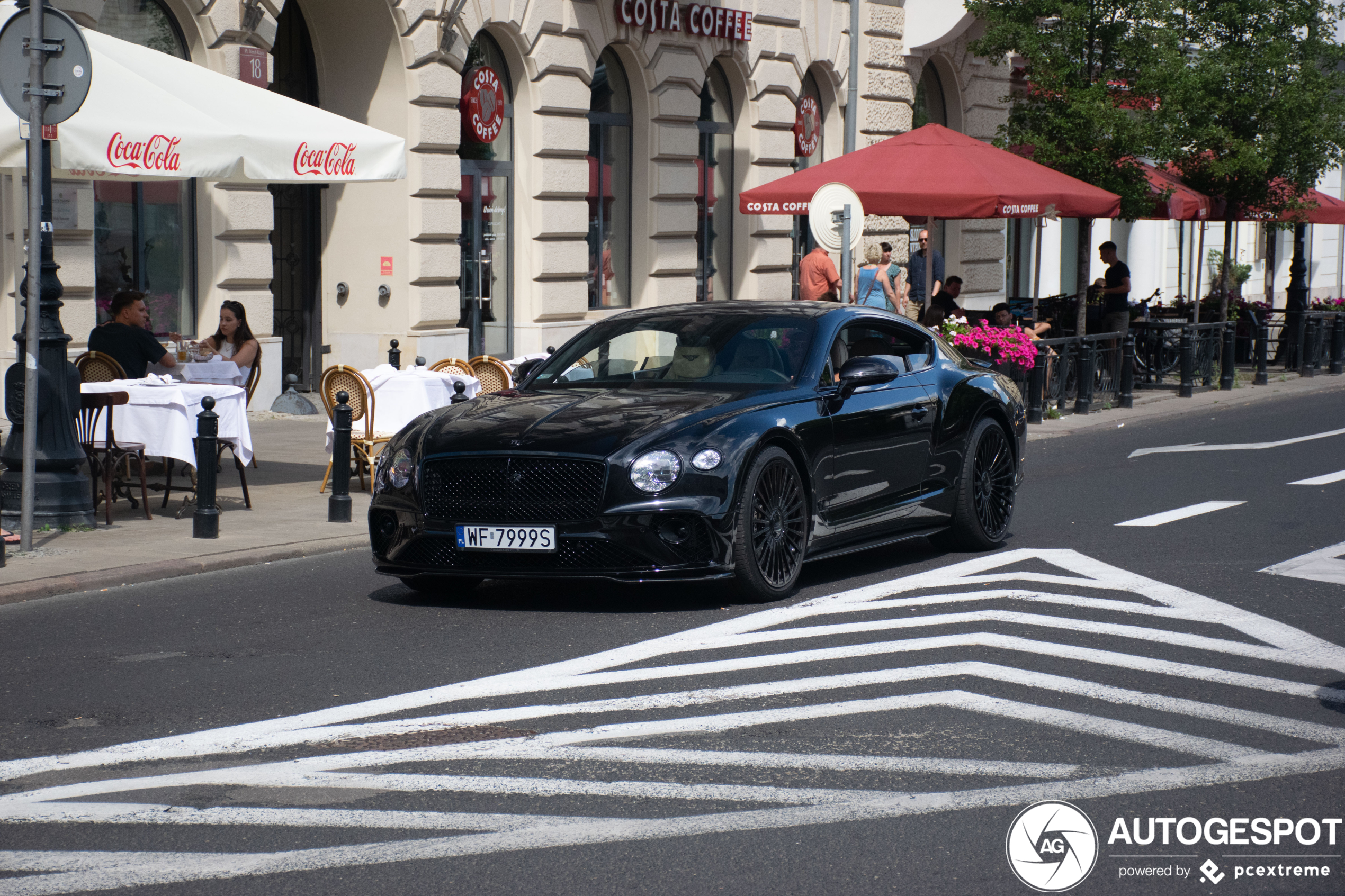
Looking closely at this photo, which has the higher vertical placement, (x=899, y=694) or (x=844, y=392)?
(x=844, y=392)

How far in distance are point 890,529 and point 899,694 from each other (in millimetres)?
3081

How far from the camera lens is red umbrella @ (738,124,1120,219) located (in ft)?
57.0

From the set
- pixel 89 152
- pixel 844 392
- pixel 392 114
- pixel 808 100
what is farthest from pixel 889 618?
pixel 808 100

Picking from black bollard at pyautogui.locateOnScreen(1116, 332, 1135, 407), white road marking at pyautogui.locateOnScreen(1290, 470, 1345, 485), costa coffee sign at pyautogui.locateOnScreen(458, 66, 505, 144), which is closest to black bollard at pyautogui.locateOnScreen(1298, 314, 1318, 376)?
black bollard at pyautogui.locateOnScreen(1116, 332, 1135, 407)

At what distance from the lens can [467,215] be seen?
70.4 feet

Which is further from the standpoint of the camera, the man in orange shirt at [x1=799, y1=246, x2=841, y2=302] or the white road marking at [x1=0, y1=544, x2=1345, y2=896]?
the man in orange shirt at [x1=799, y1=246, x2=841, y2=302]

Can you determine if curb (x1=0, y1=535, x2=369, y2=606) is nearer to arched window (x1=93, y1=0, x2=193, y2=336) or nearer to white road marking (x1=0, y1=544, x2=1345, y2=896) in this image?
white road marking (x1=0, y1=544, x2=1345, y2=896)

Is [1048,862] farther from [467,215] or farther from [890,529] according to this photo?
[467,215]

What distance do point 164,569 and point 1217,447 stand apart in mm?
10805

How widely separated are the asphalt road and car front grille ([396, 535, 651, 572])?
257 mm

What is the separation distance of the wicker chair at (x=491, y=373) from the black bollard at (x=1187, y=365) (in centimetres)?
1209

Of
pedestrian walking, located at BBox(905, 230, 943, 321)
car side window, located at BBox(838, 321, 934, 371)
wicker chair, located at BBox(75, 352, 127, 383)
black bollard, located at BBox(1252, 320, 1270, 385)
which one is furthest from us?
black bollard, located at BBox(1252, 320, 1270, 385)

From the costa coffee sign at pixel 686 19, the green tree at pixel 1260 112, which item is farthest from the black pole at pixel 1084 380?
the costa coffee sign at pixel 686 19

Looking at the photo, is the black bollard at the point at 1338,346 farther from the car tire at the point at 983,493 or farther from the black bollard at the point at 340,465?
the black bollard at the point at 340,465
